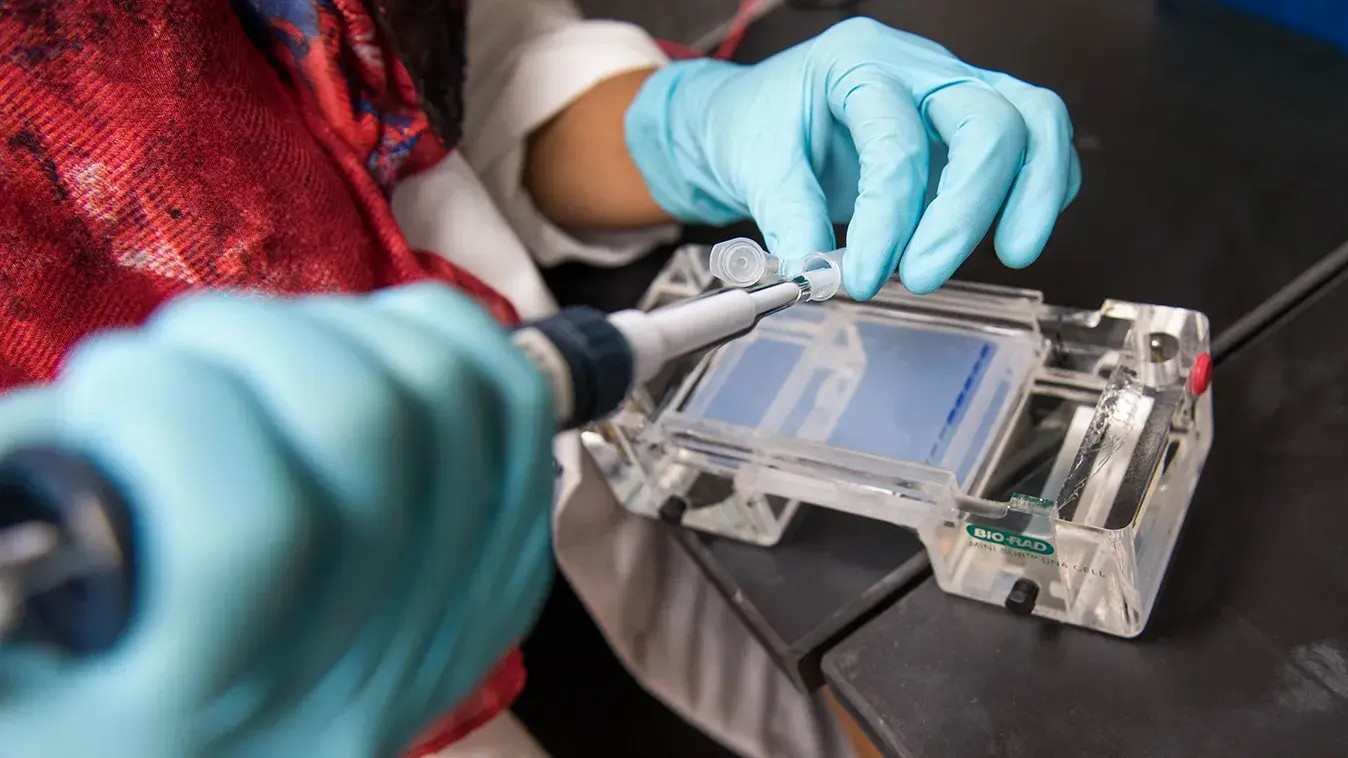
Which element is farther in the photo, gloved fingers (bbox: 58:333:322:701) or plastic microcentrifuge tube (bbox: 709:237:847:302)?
plastic microcentrifuge tube (bbox: 709:237:847:302)

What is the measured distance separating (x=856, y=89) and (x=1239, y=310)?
1.03 ft

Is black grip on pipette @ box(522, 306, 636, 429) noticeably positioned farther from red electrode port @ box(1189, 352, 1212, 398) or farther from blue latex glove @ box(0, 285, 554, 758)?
red electrode port @ box(1189, 352, 1212, 398)

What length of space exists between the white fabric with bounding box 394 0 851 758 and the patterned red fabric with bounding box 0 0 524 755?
0.09 m

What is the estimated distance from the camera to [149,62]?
0.55 m

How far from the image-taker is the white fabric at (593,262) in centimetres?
75

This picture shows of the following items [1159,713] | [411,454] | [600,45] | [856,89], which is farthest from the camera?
[600,45]

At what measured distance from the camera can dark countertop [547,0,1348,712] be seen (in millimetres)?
612

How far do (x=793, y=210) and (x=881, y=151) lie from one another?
6 cm

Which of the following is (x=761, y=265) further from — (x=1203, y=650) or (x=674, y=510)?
(x=1203, y=650)

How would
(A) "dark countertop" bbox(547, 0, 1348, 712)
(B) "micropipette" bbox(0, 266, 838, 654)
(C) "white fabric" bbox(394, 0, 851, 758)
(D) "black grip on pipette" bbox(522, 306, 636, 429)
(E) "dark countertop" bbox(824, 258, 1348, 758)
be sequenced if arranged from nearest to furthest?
(B) "micropipette" bbox(0, 266, 838, 654) < (D) "black grip on pipette" bbox(522, 306, 636, 429) < (E) "dark countertop" bbox(824, 258, 1348, 758) < (A) "dark countertop" bbox(547, 0, 1348, 712) < (C) "white fabric" bbox(394, 0, 851, 758)

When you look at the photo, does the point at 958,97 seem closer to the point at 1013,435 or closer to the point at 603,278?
the point at 1013,435

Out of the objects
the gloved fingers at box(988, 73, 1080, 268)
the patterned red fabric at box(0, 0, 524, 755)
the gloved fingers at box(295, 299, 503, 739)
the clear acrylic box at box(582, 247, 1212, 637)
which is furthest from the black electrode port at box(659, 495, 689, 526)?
the gloved fingers at box(295, 299, 503, 739)

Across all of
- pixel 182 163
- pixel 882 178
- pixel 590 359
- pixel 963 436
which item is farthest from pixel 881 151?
pixel 182 163

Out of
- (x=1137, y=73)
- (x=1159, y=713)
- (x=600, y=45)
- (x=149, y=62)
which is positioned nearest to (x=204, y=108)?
(x=149, y=62)
